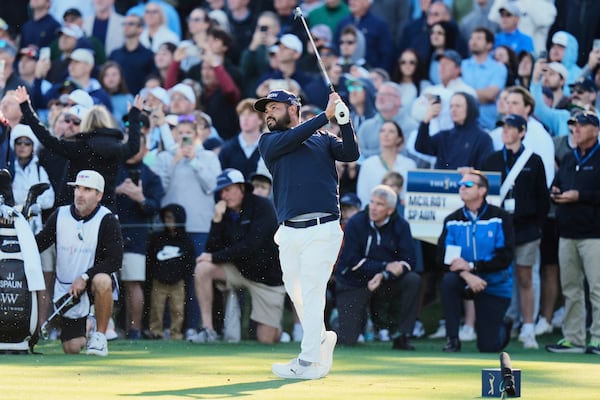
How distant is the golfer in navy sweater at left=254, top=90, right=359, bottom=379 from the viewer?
1020 centimetres

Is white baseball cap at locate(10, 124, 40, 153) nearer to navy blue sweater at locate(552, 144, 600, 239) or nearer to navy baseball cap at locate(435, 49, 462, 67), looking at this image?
navy baseball cap at locate(435, 49, 462, 67)

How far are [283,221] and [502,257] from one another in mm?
4294

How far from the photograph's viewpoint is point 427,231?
15109 millimetres

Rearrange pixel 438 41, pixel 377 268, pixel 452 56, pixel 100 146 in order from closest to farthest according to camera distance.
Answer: pixel 100 146 → pixel 377 268 → pixel 452 56 → pixel 438 41

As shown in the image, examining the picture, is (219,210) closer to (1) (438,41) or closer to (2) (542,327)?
(2) (542,327)

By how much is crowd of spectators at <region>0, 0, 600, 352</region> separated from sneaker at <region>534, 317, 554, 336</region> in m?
0.03

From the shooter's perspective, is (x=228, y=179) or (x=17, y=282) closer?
(x=17, y=282)

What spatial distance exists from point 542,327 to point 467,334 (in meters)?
0.87

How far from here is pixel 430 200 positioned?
49.4 ft

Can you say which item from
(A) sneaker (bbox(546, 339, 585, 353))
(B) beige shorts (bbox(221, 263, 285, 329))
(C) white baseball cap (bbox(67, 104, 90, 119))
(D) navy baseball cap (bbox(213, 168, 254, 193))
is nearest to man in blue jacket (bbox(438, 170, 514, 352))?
(A) sneaker (bbox(546, 339, 585, 353))

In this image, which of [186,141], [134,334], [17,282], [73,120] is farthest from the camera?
[186,141]

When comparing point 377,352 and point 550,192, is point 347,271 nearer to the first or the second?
point 377,352

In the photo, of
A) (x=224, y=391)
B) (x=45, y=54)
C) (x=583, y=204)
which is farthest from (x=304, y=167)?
(x=45, y=54)

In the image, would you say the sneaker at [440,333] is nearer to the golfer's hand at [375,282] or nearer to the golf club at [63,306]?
the golfer's hand at [375,282]
